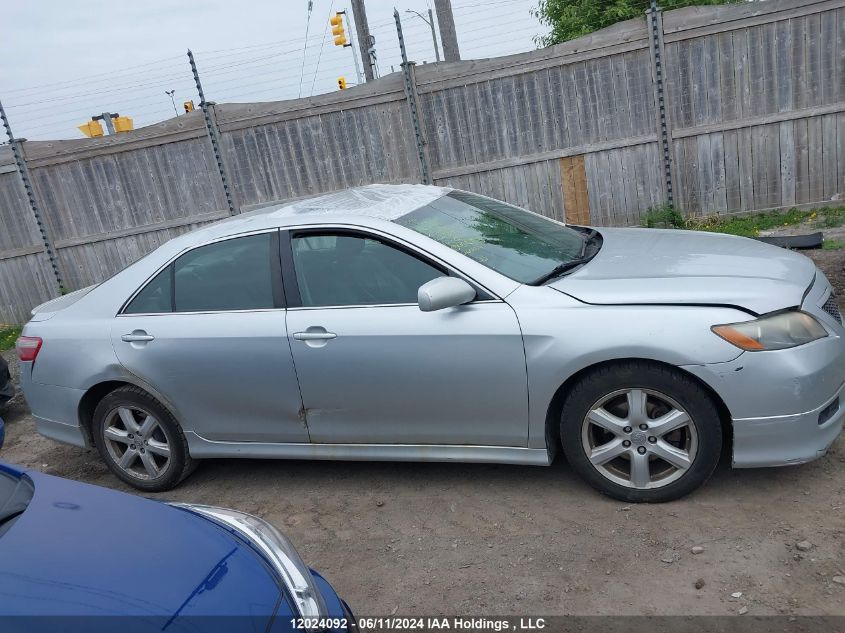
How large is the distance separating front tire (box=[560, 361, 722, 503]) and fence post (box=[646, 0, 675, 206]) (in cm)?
592

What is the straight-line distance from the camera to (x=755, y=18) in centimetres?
788

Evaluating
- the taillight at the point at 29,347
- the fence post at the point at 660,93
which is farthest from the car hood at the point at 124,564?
the fence post at the point at 660,93

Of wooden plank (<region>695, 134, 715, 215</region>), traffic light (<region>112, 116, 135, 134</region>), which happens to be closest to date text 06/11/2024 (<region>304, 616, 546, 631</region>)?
wooden plank (<region>695, 134, 715, 215</region>)

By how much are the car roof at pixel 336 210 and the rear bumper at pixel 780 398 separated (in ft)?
6.03

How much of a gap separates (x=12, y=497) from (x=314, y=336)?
1645 mm

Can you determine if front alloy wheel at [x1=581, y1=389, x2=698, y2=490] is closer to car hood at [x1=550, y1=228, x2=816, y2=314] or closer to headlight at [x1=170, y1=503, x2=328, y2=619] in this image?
car hood at [x1=550, y1=228, x2=816, y2=314]

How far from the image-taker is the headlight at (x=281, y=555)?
82.6 inches

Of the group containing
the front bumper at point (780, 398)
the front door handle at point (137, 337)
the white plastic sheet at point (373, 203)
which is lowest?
the front bumper at point (780, 398)

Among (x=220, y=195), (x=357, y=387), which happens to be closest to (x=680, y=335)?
(x=357, y=387)

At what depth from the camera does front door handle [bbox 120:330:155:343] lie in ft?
13.3

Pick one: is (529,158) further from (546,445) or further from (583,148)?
(546,445)

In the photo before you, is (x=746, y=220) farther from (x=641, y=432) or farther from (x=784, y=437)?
(x=641, y=432)

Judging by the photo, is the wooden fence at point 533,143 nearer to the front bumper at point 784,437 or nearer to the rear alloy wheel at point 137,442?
the rear alloy wheel at point 137,442

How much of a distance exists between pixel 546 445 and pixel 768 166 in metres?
6.46
